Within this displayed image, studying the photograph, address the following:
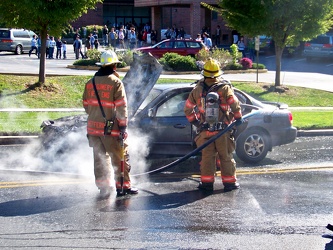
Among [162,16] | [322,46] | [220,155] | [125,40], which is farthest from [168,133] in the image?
[162,16]

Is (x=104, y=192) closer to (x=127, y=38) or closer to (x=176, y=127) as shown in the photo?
(x=176, y=127)

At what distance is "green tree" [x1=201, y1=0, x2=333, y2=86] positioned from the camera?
67.1ft

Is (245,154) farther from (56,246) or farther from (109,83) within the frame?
(56,246)

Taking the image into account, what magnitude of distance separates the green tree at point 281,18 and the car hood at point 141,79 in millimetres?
11307

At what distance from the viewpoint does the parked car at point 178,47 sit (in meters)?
33.9

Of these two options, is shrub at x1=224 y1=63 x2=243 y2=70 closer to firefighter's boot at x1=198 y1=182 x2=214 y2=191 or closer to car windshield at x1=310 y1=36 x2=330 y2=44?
car windshield at x1=310 y1=36 x2=330 y2=44

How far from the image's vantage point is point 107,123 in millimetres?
8070

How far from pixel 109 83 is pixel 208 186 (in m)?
1.90

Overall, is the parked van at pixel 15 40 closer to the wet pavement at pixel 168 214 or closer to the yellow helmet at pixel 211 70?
the wet pavement at pixel 168 214

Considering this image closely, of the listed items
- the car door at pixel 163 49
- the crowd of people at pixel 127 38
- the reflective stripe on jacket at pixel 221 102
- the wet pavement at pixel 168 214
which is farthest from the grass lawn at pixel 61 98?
the crowd of people at pixel 127 38

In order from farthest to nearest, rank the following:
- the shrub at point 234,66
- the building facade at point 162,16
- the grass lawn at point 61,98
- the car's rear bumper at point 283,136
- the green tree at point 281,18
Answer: the building facade at point 162,16 < the shrub at point 234,66 < the green tree at point 281,18 < the grass lawn at point 61,98 < the car's rear bumper at point 283,136

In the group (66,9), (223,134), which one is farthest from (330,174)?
(66,9)

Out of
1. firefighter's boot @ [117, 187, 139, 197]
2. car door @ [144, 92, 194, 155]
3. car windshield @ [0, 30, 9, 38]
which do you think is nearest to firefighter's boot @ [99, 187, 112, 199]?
firefighter's boot @ [117, 187, 139, 197]

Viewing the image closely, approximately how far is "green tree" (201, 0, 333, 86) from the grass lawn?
1743 millimetres
